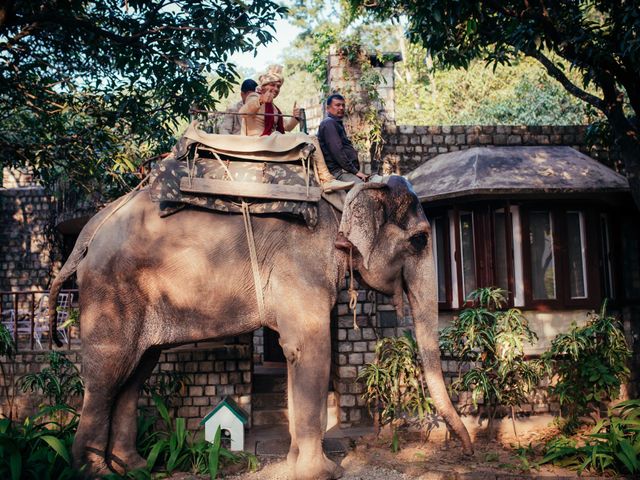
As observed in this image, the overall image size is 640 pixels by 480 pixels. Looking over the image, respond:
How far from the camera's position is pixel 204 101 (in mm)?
8383

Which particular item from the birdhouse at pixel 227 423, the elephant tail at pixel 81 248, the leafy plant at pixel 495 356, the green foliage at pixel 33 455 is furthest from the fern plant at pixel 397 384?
the elephant tail at pixel 81 248

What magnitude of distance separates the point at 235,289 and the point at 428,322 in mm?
1644

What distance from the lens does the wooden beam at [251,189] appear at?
5.20 metres

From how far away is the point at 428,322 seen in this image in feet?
17.0

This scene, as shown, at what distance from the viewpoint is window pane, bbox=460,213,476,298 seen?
30.1ft

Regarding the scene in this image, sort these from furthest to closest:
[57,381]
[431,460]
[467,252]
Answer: [467,252]
[57,381]
[431,460]

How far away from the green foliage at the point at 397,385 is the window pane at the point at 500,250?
2.52 m

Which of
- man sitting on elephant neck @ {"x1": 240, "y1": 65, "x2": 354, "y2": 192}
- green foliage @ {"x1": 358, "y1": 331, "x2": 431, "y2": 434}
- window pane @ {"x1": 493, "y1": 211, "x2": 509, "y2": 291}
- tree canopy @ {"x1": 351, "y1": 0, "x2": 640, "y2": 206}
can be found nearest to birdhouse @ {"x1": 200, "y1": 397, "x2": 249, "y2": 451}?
green foliage @ {"x1": 358, "y1": 331, "x2": 431, "y2": 434}

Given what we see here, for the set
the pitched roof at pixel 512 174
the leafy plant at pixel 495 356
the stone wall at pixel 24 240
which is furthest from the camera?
the stone wall at pixel 24 240

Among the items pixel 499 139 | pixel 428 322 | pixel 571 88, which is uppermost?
pixel 571 88

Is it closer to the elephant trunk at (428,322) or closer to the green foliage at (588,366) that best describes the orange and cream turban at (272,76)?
the elephant trunk at (428,322)

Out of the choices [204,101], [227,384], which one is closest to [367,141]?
[204,101]

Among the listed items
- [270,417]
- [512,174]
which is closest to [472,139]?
[512,174]

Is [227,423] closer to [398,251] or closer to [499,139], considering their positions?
[398,251]
